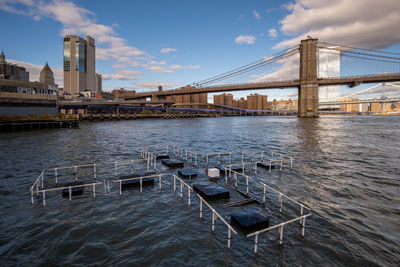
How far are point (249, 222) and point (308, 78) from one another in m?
121

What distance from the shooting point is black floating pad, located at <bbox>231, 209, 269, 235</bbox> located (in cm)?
1021

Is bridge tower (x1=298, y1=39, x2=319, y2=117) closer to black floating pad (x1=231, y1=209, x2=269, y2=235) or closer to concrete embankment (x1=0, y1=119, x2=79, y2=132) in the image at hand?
concrete embankment (x1=0, y1=119, x2=79, y2=132)

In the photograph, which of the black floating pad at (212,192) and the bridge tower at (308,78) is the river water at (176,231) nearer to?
the black floating pad at (212,192)

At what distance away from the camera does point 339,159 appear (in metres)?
26.9

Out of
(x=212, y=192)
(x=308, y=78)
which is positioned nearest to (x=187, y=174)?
(x=212, y=192)

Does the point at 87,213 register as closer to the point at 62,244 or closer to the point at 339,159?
the point at 62,244

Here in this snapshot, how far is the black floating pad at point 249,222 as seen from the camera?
402 inches

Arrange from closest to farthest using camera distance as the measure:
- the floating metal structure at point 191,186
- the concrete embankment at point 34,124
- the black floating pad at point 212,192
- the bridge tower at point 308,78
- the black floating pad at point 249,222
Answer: the black floating pad at point 249,222 < the floating metal structure at point 191,186 < the black floating pad at point 212,192 < the concrete embankment at point 34,124 < the bridge tower at point 308,78

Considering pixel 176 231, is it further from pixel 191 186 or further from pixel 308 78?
pixel 308 78

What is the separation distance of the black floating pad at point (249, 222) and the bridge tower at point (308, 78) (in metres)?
117

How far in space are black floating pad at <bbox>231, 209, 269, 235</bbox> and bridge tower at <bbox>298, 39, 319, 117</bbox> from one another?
117 m

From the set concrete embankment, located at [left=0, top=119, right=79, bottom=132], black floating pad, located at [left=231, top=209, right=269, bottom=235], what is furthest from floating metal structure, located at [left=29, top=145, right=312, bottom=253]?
concrete embankment, located at [left=0, top=119, right=79, bottom=132]

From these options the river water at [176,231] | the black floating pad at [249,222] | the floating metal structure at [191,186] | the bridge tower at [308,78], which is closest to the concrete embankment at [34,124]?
the floating metal structure at [191,186]

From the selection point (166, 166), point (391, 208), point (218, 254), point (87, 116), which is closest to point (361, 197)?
point (391, 208)
